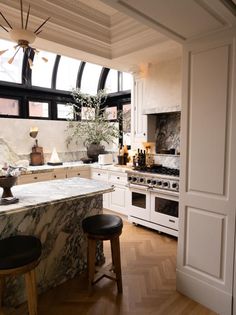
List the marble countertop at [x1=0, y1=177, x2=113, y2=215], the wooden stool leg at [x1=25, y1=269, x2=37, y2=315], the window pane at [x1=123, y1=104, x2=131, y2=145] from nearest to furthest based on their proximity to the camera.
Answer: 1. the wooden stool leg at [x1=25, y1=269, x2=37, y2=315]
2. the marble countertop at [x1=0, y1=177, x2=113, y2=215]
3. the window pane at [x1=123, y1=104, x2=131, y2=145]

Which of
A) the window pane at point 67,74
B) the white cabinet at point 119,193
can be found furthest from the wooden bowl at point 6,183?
the window pane at point 67,74

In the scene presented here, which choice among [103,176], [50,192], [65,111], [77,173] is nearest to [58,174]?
[77,173]

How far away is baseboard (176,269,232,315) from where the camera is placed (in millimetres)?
1958

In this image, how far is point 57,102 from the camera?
514cm

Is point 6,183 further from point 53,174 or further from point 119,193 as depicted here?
point 119,193

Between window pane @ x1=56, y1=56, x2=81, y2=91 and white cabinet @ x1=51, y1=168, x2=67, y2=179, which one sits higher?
window pane @ x1=56, y1=56, x2=81, y2=91

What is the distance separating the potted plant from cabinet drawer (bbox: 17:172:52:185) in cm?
126

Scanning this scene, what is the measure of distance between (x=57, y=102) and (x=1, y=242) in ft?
12.6

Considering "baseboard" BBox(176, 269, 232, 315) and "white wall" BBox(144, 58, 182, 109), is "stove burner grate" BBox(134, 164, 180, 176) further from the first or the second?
"baseboard" BBox(176, 269, 232, 315)

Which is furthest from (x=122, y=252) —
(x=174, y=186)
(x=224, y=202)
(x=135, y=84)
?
Answer: (x=135, y=84)

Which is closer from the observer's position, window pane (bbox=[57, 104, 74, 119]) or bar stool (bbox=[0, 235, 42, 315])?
bar stool (bbox=[0, 235, 42, 315])

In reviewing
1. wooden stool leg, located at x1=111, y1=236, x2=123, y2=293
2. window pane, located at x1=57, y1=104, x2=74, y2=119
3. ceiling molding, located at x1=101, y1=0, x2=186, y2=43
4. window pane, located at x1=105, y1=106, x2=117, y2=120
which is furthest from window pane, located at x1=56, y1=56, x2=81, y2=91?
wooden stool leg, located at x1=111, y1=236, x2=123, y2=293

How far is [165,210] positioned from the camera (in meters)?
3.49

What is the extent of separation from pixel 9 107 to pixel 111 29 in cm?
234
